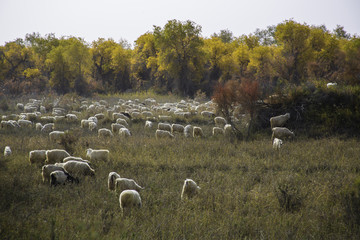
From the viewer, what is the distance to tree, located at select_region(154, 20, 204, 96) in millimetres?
34406

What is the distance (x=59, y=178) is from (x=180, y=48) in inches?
1202

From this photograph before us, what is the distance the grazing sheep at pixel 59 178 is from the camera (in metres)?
6.14

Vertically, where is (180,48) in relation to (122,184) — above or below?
above

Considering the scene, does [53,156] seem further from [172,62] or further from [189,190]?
[172,62]

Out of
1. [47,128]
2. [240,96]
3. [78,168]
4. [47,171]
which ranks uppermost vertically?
A: [240,96]

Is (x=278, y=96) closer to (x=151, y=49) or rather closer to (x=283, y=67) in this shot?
(x=283, y=67)

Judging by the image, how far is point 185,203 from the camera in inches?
209

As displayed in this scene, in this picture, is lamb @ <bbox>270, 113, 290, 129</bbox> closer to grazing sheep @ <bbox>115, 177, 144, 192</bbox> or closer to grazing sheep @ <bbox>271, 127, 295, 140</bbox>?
grazing sheep @ <bbox>271, 127, 295, 140</bbox>

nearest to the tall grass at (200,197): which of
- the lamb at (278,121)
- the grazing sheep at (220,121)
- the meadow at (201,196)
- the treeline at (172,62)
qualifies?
the meadow at (201,196)

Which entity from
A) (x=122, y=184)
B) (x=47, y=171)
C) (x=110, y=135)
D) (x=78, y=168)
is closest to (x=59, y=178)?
(x=47, y=171)

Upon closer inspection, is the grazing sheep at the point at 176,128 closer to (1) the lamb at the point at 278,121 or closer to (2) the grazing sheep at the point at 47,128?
(1) the lamb at the point at 278,121

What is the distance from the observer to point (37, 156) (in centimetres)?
778

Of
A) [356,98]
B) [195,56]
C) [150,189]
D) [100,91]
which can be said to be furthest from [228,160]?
[100,91]

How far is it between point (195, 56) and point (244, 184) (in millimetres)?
29761
